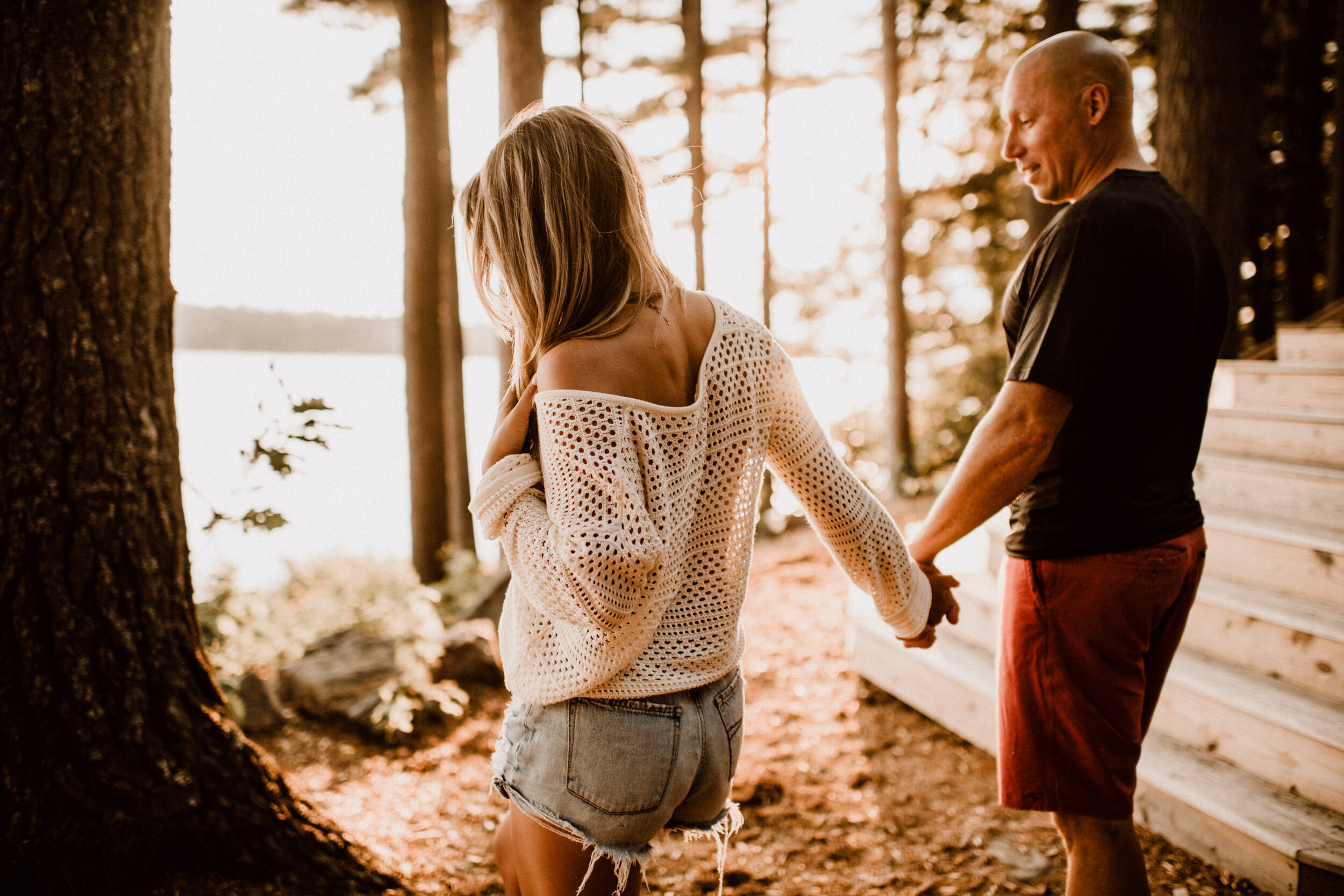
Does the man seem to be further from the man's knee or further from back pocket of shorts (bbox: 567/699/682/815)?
back pocket of shorts (bbox: 567/699/682/815)

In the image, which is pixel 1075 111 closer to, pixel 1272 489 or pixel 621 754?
pixel 621 754

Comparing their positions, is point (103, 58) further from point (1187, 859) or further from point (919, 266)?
point (919, 266)

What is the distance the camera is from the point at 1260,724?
2783mm

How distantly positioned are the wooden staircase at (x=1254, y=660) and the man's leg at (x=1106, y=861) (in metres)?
0.91

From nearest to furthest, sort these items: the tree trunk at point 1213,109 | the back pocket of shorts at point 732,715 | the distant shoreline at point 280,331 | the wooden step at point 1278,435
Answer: the back pocket of shorts at point 732,715 < the wooden step at point 1278,435 < the tree trunk at point 1213,109 < the distant shoreline at point 280,331

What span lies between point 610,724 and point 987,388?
11033 millimetres

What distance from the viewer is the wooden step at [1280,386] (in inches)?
163

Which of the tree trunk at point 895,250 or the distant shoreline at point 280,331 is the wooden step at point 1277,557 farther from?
the distant shoreline at point 280,331

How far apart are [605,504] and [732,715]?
1.76 feet

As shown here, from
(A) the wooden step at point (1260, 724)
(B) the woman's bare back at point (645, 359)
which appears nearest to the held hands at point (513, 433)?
(B) the woman's bare back at point (645, 359)

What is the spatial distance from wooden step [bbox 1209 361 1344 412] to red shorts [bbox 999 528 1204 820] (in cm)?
252

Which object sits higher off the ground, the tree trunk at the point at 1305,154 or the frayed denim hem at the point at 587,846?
the tree trunk at the point at 1305,154

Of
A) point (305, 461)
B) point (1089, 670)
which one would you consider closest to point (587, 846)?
point (1089, 670)

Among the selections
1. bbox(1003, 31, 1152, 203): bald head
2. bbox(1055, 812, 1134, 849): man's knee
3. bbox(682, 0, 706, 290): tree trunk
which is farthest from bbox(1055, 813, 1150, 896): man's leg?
bbox(682, 0, 706, 290): tree trunk
